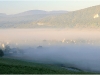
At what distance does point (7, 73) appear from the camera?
27.7 metres

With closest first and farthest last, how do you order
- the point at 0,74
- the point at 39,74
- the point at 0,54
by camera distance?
1. the point at 0,74
2. the point at 39,74
3. the point at 0,54

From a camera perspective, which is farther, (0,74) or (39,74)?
(39,74)

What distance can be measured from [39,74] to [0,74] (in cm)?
523

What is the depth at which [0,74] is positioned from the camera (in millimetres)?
26500

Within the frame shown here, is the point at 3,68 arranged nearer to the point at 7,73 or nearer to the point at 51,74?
the point at 7,73

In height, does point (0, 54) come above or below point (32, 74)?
above

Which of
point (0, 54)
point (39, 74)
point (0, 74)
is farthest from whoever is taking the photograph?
Answer: point (0, 54)

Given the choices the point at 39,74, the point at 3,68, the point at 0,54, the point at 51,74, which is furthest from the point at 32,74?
the point at 0,54

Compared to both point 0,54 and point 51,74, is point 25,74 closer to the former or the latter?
point 51,74

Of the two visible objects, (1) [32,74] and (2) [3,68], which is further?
(2) [3,68]

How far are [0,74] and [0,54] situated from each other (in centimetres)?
6719

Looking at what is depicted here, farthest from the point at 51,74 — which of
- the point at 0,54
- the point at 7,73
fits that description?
the point at 0,54

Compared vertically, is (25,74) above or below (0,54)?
below

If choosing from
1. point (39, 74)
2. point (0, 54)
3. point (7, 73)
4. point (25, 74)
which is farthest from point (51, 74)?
point (0, 54)
